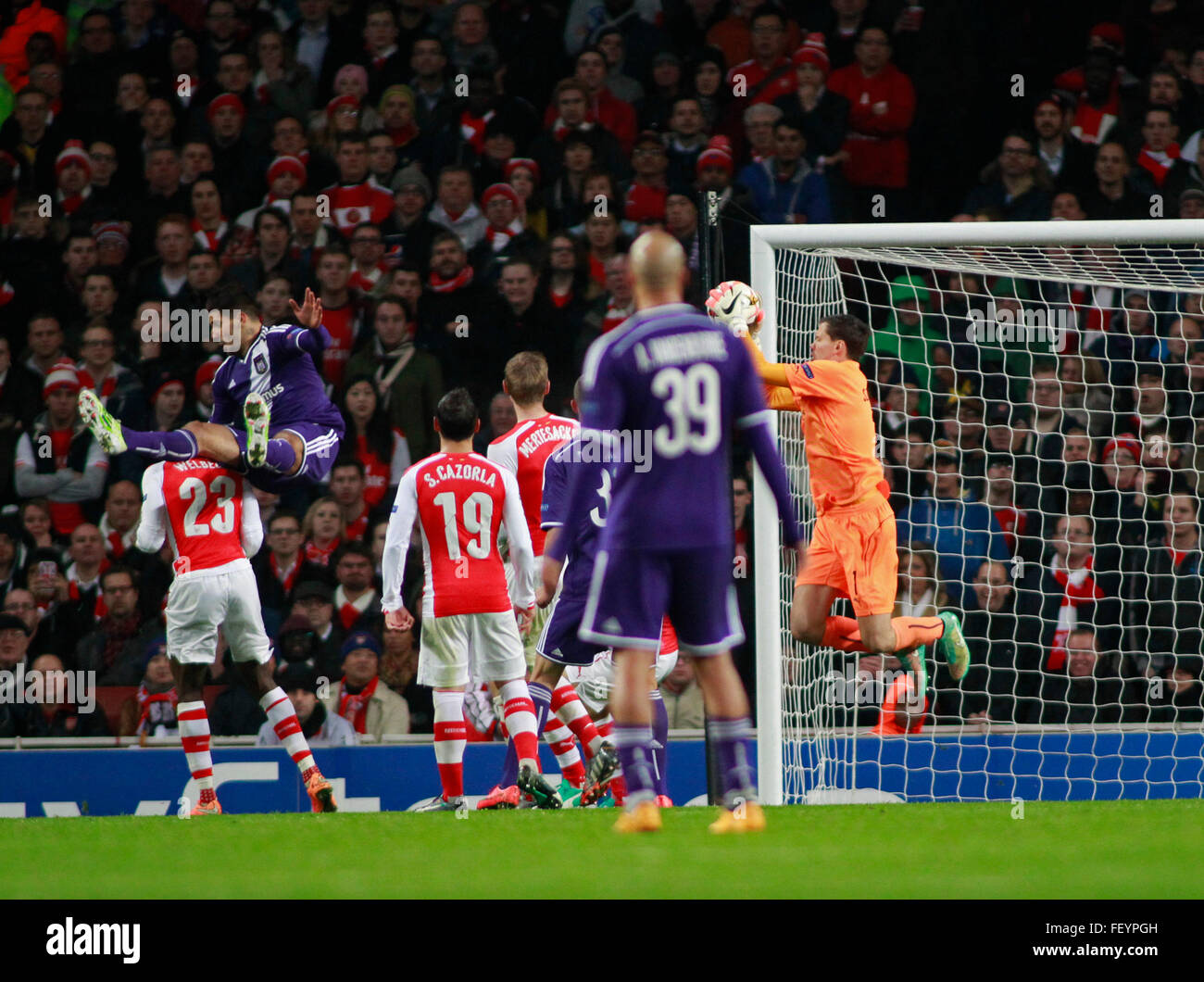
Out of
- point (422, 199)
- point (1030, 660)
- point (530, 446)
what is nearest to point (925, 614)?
point (1030, 660)

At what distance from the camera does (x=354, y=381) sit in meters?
9.60

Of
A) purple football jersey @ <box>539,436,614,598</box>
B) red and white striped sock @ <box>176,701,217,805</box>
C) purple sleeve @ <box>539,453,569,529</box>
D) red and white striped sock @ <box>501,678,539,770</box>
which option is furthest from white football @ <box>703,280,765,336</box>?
red and white striped sock @ <box>176,701,217,805</box>

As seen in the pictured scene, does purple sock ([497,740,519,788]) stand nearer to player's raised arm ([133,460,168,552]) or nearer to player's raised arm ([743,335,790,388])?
player's raised arm ([133,460,168,552])

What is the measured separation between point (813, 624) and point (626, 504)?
8.40 feet

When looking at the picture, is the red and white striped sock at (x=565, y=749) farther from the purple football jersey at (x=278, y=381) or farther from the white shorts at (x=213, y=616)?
the purple football jersey at (x=278, y=381)

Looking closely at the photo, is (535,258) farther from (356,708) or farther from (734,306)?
(734,306)

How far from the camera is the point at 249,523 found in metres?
6.90

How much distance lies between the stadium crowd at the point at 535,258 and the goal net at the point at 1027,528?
4 centimetres

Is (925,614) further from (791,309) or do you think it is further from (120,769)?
(120,769)

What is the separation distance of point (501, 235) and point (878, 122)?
8.73 ft

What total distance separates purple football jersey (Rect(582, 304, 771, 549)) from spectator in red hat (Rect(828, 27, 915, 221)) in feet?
20.9

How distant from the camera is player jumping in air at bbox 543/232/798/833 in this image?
4266 mm

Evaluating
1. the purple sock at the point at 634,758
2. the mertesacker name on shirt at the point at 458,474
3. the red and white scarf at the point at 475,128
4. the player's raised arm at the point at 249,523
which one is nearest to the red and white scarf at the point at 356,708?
the player's raised arm at the point at 249,523

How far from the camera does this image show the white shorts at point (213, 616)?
21.8ft
